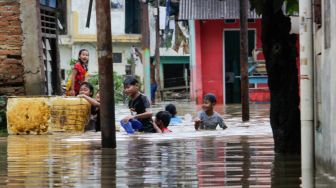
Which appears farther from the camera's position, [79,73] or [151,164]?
[79,73]

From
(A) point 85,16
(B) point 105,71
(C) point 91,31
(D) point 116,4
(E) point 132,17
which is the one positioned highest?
(D) point 116,4

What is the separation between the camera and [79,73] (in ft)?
67.7

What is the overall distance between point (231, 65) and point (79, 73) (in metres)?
22.7

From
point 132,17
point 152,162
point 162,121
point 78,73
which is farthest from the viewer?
point 132,17

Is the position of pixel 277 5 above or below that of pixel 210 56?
above

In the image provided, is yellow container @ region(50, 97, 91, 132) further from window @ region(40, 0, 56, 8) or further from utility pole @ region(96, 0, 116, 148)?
utility pole @ region(96, 0, 116, 148)

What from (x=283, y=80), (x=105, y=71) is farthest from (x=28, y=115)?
(x=283, y=80)

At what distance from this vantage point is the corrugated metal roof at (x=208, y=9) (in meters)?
40.8

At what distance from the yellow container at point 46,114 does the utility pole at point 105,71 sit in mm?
5244

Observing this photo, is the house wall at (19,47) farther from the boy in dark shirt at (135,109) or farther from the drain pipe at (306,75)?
the drain pipe at (306,75)

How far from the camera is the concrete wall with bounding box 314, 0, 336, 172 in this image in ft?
31.7

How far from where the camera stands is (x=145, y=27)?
46906 mm

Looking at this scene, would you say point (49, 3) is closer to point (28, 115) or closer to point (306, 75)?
point (28, 115)

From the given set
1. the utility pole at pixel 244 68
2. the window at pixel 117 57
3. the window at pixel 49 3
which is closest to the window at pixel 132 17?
the window at pixel 117 57
